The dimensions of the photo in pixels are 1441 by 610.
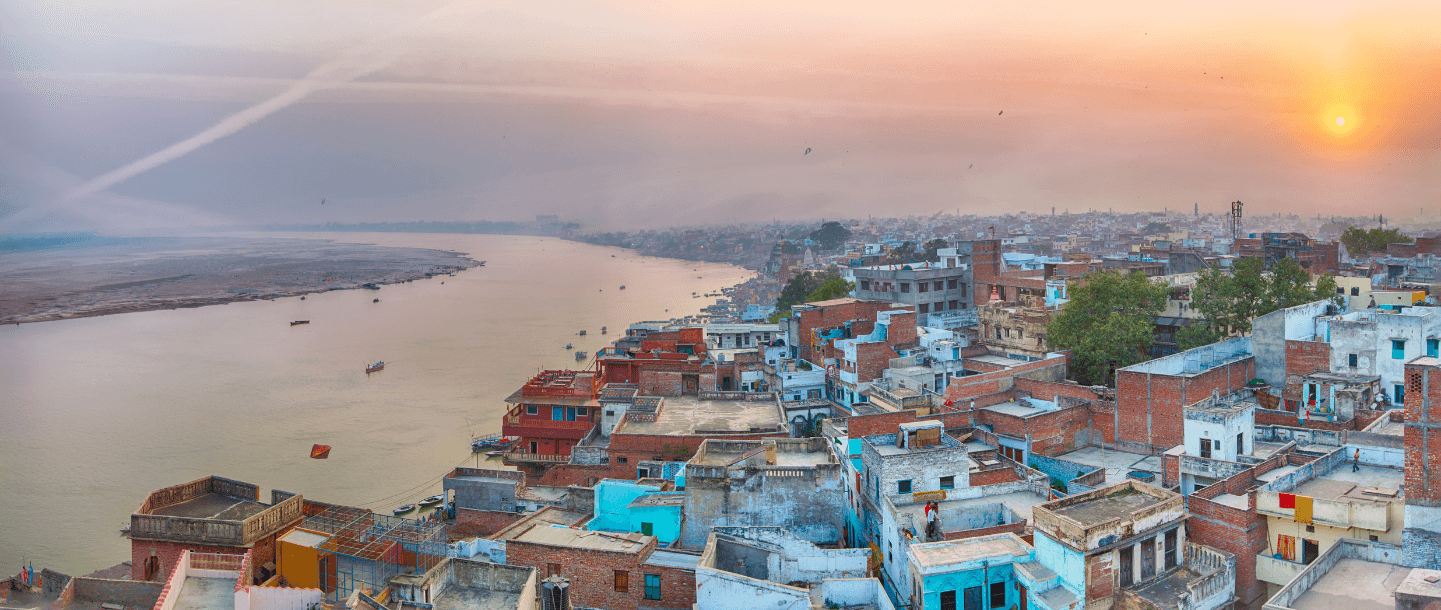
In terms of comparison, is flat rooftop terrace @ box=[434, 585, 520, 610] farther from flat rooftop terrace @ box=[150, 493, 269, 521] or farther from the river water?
the river water

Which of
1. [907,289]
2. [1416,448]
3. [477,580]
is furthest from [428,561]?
[907,289]

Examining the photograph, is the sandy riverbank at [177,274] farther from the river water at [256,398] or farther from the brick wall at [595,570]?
the brick wall at [595,570]

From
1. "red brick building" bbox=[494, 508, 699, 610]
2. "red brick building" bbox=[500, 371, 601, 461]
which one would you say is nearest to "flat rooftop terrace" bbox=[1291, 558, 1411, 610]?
"red brick building" bbox=[494, 508, 699, 610]

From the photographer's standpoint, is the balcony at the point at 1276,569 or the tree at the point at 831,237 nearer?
the balcony at the point at 1276,569

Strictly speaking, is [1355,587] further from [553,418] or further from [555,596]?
[553,418]


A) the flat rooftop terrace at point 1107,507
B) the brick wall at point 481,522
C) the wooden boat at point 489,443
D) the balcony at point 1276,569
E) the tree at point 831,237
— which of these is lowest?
the wooden boat at point 489,443

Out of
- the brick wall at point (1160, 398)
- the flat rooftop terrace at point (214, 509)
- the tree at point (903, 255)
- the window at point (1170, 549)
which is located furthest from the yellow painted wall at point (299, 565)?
the tree at point (903, 255)

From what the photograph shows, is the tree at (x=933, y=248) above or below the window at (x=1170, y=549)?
above
